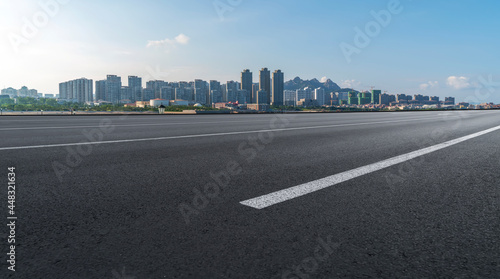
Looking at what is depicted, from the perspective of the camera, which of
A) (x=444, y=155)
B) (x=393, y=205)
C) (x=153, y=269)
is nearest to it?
(x=153, y=269)

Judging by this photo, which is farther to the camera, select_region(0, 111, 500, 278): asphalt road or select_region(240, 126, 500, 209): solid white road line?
select_region(240, 126, 500, 209): solid white road line

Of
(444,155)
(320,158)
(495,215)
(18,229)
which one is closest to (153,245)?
(18,229)

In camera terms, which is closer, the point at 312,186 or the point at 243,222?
the point at 243,222

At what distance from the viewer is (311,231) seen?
2.46 meters

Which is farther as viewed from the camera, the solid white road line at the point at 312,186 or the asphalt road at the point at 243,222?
the solid white road line at the point at 312,186

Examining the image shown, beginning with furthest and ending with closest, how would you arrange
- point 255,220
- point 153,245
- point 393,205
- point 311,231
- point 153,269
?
point 393,205, point 255,220, point 311,231, point 153,245, point 153,269

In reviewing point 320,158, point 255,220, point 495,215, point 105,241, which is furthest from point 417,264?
point 320,158

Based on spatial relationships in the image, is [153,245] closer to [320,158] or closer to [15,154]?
[320,158]

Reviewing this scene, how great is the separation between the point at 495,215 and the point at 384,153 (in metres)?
4.00

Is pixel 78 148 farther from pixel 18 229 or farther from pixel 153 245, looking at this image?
pixel 153 245

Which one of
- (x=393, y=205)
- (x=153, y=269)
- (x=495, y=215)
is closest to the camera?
(x=153, y=269)

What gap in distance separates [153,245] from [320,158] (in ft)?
14.1

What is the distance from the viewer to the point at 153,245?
7.15 feet

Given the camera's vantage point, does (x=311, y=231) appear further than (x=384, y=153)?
No
